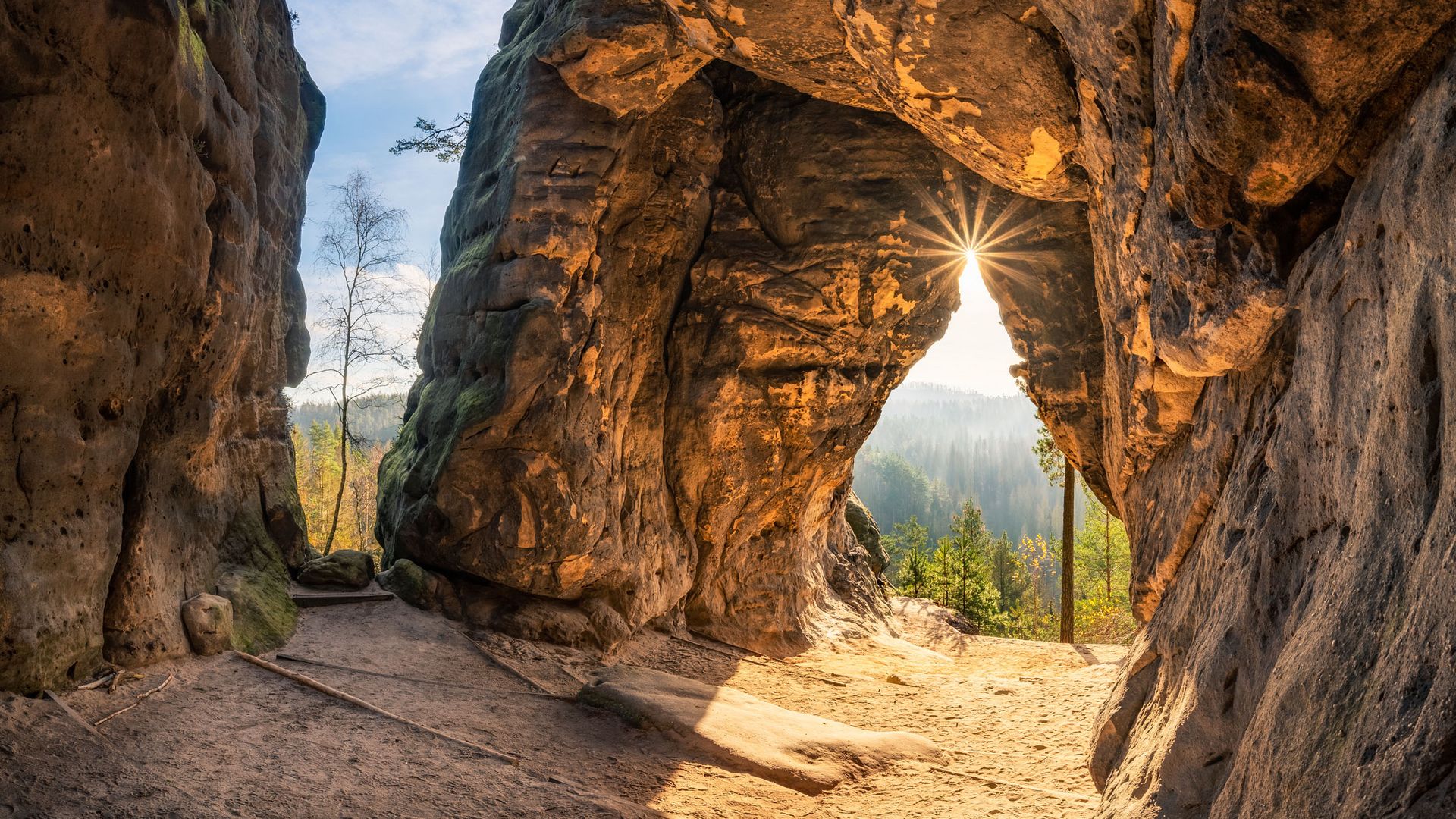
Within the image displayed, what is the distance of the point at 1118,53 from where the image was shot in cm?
520

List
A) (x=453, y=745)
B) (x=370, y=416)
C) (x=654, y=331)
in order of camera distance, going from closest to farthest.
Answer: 1. (x=453, y=745)
2. (x=654, y=331)
3. (x=370, y=416)

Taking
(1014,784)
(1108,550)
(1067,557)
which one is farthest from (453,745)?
(1108,550)

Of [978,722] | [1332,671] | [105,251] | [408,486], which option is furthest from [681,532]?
[1332,671]

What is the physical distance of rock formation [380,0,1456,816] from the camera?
3.09m

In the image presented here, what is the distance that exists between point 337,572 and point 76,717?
4.65 metres

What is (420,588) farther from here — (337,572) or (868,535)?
(868,535)

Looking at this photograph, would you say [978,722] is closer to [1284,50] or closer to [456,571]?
[456,571]

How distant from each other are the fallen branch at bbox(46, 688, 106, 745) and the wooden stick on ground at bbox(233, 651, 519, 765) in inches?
67.8

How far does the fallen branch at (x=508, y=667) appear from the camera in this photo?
26.4ft

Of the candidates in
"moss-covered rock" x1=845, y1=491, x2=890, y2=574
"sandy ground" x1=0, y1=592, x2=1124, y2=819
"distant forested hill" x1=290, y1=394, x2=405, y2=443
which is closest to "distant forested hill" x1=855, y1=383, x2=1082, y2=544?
"distant forested hill" x1=290, y1=394, x2=405, y2=443

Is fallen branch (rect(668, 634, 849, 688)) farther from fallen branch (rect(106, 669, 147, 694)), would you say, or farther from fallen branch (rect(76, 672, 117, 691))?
fallen branch (rect(76, 672, 117, 691))

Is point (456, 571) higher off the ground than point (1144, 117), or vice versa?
point (1144, 117)

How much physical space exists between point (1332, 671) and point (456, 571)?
8977mm

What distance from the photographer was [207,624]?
21.1ft
